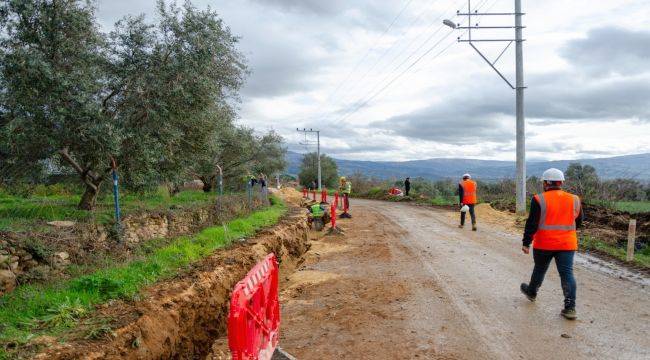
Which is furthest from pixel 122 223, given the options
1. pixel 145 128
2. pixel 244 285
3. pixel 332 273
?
pixel 244 285

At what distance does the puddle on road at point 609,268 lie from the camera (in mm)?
8023

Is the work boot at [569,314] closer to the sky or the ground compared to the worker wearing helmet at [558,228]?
closer to the ground

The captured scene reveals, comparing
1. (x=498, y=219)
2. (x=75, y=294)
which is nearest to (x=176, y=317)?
(x=75, y=294)

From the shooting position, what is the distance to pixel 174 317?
20.9 ft

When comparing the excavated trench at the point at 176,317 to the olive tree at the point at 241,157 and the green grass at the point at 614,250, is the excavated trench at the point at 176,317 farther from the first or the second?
the olive tree at the point at 241,157

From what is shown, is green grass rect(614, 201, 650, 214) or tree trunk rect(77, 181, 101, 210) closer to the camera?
tree trunk rect(77, 181, 101, 210)

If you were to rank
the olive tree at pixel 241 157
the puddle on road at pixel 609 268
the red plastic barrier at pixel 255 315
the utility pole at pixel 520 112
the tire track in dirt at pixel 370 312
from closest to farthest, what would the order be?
the red plastic barrier at pixel 255 315, the tire track in dirt at pixel 370 312, the puddle on road at pixel 609 268, the utility pole at pixel 520 112, the olive tree at pixel 241 157

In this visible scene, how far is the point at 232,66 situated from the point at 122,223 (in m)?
6.86

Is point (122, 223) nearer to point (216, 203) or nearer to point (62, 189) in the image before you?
point (216, 203)

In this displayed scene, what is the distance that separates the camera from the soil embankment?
196 inches

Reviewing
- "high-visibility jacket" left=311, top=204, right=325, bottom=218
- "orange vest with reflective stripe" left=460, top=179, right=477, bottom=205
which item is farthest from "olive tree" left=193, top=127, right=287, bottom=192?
"orange vest with reflective stripe" left=460, top=179, right=477, bottom=205

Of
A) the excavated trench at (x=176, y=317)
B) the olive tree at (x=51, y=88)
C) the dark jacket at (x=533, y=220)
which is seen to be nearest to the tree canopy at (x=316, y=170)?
the olive tree at (x=51, y=88)

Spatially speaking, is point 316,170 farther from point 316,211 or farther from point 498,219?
point 498,219

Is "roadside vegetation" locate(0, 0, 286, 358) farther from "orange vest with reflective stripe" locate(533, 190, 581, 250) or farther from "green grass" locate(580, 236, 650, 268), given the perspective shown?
"green grass" locate(580, 236, 650, 268)
